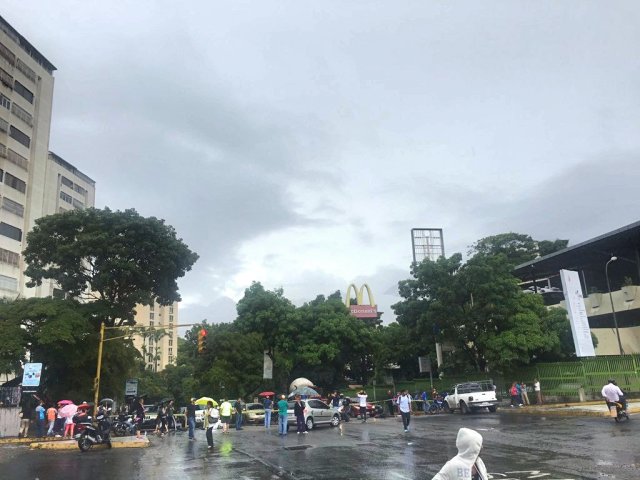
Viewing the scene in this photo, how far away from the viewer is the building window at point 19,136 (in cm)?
5650

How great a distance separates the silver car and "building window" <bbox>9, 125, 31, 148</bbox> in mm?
46506

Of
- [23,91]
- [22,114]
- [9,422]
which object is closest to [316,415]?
[9,422]

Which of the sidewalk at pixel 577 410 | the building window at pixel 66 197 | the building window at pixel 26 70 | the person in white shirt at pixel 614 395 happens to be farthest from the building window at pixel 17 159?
the person in white shirt at pixel 614 395

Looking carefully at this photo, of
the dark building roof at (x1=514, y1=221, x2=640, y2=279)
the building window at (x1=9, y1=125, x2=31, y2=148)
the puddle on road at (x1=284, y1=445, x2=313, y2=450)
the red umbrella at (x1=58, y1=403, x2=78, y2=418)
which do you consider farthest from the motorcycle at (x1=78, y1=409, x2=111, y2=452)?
the building window at (x1=9, y1=125, x2=31, y2=148)

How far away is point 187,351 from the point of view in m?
62.1

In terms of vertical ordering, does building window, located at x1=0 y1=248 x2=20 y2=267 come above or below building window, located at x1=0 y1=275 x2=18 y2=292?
above

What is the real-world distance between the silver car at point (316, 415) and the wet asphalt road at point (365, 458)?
6.52 meters

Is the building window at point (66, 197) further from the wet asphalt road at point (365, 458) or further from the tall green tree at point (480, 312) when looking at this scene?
the wet asphalt road at point (365, 458)

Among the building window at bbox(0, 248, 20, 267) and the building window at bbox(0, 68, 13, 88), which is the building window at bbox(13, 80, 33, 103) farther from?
the building window at bbox(0, 248, 20, 267)

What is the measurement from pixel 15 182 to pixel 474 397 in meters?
50.7

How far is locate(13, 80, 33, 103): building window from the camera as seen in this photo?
57.6 meters

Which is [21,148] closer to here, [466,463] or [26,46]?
[26,46]

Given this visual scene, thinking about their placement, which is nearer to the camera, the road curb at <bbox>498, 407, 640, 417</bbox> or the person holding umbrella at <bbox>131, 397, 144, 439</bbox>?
the road curb at <bbox>498, 407, 640, 417</bbox>

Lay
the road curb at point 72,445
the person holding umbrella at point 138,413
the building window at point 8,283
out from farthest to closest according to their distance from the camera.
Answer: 1. the building window at point 8,283
2. the person holding umbrella at point 138,413
3. the road curb at point 72,445
